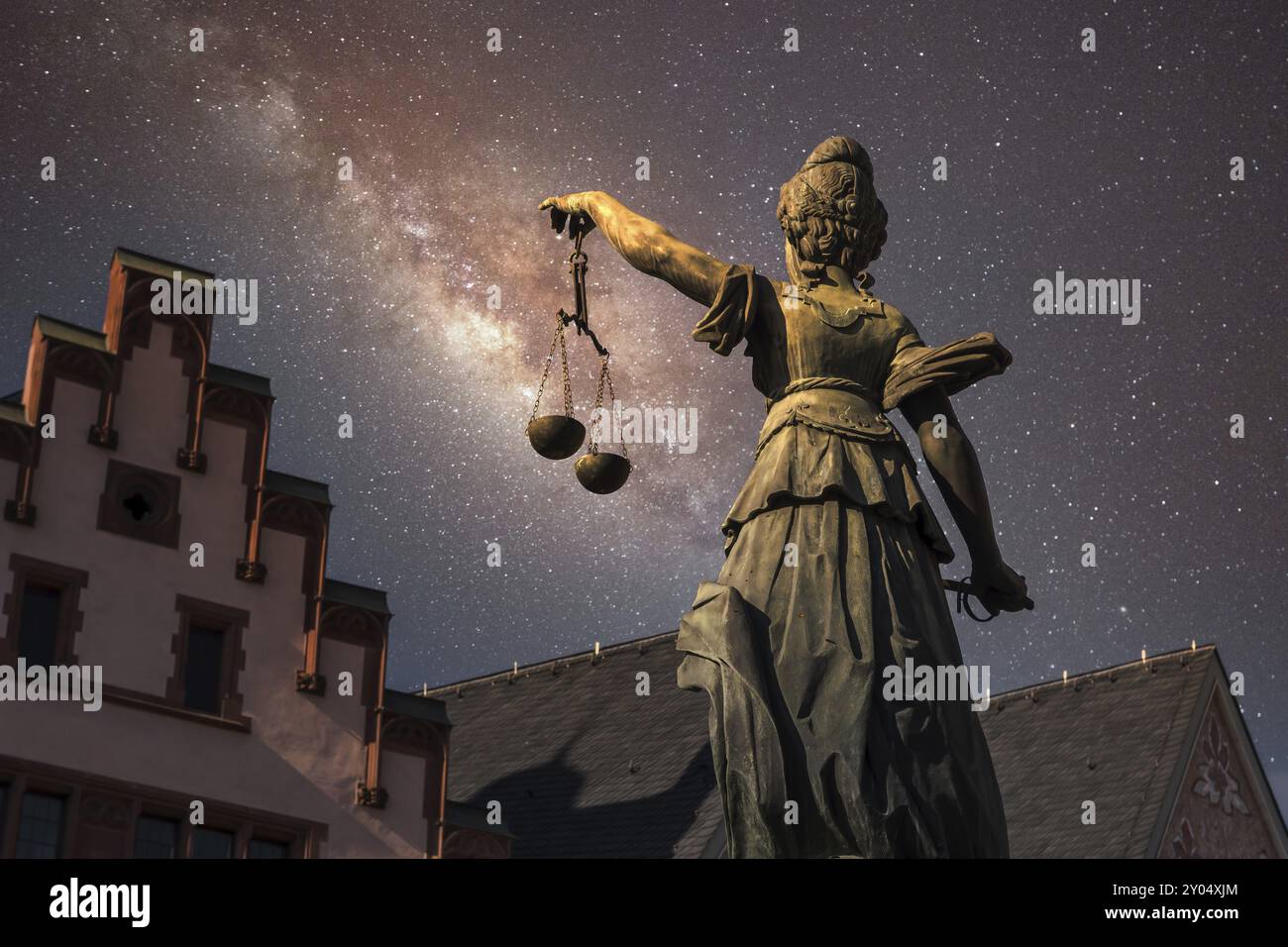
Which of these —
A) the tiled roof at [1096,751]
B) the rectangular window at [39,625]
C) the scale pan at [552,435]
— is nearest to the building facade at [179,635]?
the rectangular window at [39,625]

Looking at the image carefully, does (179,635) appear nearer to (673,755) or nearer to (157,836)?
A: (157,836)

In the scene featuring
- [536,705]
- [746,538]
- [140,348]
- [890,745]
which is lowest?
[890,745]

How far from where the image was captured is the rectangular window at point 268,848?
1137 inches

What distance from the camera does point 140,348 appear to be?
31094 mm

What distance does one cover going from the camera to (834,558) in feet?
32.8

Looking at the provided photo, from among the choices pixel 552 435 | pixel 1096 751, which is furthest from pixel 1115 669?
pixel 552 435

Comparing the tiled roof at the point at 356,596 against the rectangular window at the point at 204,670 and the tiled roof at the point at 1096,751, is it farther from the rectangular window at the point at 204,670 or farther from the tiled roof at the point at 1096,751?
the tiled roof at the point at 1096,751

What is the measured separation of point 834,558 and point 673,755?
25.3 m

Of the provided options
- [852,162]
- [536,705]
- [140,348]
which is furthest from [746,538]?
[536,705]

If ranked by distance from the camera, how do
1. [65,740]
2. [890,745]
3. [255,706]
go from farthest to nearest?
[255,706] < [65,740] < [890,745]

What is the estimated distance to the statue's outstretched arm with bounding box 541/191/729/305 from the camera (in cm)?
1055
